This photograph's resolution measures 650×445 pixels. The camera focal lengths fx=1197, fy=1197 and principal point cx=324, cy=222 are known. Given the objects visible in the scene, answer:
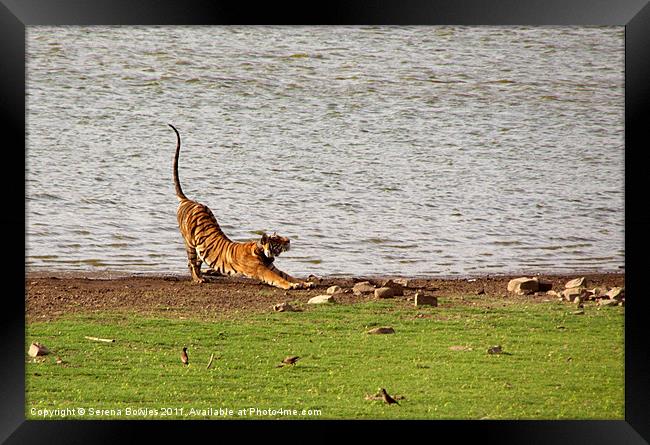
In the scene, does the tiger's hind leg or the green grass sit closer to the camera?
the green grass

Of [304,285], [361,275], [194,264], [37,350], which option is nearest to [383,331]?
[361,275]

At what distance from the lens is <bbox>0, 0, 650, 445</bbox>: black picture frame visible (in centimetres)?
604

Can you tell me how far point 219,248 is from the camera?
6324mm

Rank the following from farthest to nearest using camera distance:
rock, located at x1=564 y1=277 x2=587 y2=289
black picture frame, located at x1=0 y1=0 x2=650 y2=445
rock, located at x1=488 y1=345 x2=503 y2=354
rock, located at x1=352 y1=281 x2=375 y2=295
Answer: rock, located at x1=352 y1=281 x2=375 y2=295 < rock, located at x1=564 y1=277 x2=587 y2=289 < rock, located at x1=488 y1=345 x2=503 y2=354 < black picture frame, located at x1=0 y1=0 x2=650 y2=445

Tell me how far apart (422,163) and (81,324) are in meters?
1.99

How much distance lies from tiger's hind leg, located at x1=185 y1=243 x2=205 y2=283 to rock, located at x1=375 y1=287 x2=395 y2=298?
3.10 ft

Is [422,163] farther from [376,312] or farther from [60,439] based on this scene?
[60,439]

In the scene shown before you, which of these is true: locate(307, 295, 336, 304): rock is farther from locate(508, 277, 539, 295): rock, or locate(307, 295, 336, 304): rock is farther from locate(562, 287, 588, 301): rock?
locate(562, 287, 588, 301): rock

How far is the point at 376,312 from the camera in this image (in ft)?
20.8

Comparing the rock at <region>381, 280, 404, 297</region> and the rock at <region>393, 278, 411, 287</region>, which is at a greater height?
the rock at <region>393, 278, 411, 287</region>

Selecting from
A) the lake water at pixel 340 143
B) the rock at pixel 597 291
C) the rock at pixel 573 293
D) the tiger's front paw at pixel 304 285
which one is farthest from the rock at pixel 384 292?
the rock at pixel 597 291

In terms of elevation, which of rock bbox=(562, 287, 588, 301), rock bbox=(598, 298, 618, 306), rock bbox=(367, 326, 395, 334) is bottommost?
rock bbox=(367, 326, 395, 334)

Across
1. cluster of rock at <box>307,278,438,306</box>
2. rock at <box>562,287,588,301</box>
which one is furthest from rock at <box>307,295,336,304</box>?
rock at <box>562,287,588,301</box>
